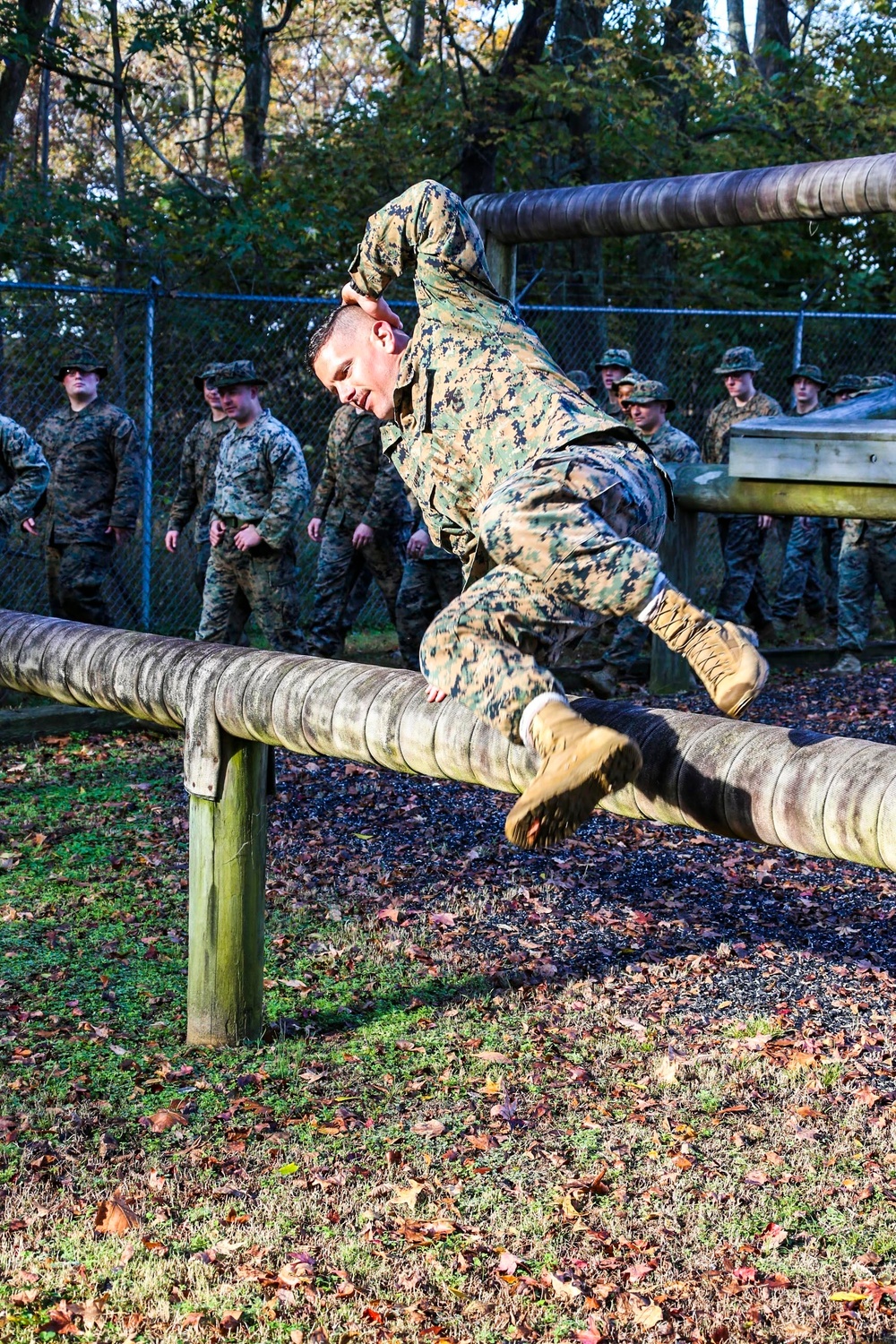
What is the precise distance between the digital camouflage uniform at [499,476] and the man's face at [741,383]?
28.8ft

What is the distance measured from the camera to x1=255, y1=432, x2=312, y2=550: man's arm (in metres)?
8.27

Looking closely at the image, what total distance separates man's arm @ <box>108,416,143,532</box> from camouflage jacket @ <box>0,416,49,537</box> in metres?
1.24

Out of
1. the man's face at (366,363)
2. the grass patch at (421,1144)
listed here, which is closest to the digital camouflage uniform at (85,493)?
the grass patch at (421,1144)

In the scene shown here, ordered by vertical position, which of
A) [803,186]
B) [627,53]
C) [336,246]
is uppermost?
[627,53]

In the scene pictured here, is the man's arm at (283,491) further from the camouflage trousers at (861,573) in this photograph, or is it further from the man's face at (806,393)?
the man's face at (806,393)

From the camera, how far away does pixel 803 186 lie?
7.00 meters

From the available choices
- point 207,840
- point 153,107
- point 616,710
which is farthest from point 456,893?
point 153,107

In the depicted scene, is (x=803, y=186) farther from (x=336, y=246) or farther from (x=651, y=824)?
(x=336, y=246)

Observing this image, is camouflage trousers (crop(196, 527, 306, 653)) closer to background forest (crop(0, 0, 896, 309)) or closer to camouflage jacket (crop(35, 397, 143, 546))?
camouflage jacket (crop(35, 397, 143, 546))

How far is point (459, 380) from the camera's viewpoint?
350cm

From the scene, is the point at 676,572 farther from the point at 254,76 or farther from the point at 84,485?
the point at 254,76

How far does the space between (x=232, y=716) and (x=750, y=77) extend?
15.9 m

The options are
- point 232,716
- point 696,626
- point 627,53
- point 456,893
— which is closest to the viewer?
point 696,626

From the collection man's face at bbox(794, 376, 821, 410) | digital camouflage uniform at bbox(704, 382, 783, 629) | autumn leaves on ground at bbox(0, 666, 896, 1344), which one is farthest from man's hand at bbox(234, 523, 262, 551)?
man's face at bbox(794, 376, 821, 410)
